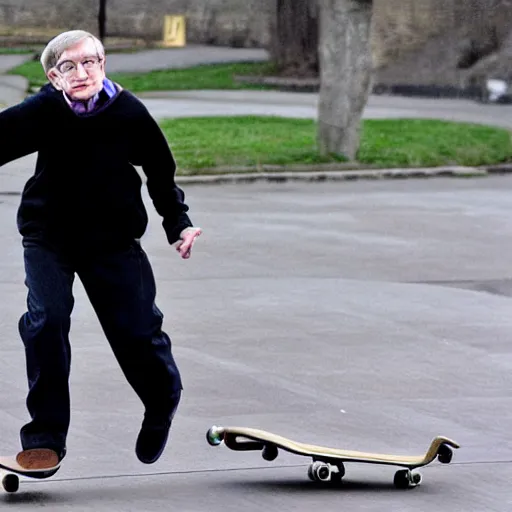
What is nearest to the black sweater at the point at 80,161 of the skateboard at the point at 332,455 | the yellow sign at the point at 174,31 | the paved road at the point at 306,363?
the skateboard at the point at 332,455

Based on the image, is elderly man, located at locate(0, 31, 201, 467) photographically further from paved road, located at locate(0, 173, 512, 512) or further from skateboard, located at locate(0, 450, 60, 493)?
paved road, located at locate(0, 173, 512, 512)

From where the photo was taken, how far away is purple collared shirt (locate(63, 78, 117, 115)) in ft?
17.8

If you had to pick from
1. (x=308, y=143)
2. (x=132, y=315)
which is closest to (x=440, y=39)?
(x=308, y=143)

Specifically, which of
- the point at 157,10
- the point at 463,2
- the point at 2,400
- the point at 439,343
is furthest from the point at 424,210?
the point at 157,10

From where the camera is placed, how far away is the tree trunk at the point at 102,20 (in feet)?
143

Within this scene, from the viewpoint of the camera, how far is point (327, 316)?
9609 mm

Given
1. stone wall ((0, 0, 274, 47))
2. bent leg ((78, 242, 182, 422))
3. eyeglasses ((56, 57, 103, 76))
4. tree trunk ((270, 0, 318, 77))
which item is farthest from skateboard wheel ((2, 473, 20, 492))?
stone wall ((0, 0, 274, 47))

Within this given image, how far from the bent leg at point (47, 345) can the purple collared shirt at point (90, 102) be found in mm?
466

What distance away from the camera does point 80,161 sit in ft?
17.8

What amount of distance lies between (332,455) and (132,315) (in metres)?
0.87

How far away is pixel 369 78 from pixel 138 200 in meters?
13.7

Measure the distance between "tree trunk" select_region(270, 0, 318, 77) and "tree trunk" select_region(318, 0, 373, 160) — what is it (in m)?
14.3

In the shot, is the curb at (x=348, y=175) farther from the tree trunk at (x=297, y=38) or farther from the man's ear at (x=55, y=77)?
the tree trunk at (x=297, y=38)

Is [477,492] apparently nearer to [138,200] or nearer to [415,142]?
[138,200]
